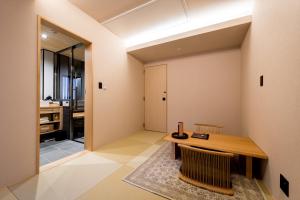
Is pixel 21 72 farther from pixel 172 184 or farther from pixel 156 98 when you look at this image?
pixel 156 98

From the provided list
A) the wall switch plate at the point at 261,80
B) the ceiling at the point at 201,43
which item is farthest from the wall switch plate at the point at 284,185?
the ceiling at the point at 201,43

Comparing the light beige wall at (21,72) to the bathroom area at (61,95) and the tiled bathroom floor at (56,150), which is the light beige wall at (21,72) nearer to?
the tiled bathroom floor at (56,150)

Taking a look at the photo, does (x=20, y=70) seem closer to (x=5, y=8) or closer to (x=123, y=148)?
(x=5, y=8)

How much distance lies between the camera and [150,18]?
2.49m

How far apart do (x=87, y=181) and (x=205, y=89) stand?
10.4 ft

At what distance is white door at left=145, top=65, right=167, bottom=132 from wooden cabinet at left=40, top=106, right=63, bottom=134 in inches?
97.7

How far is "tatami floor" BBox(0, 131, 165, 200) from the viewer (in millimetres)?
1349

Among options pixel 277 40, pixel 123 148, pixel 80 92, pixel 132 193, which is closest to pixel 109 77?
pixel 80 92

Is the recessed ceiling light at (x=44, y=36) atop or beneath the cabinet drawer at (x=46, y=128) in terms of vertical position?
atop

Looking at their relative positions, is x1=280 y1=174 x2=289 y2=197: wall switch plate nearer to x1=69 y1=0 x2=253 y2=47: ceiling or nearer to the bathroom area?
x1=69 y1=0 x2=253 y2=47: ceiling

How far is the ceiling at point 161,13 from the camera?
2086 mm

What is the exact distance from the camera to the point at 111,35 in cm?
296

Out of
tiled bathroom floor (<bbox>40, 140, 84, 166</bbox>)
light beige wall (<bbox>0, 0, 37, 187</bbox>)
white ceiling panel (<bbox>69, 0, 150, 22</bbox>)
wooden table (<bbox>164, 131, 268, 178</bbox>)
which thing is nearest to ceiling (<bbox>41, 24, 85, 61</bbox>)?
white ceiling panel (<bbox>69, 0, 150, 22</bbox>)

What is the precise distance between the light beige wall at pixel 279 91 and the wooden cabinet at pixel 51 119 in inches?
168
